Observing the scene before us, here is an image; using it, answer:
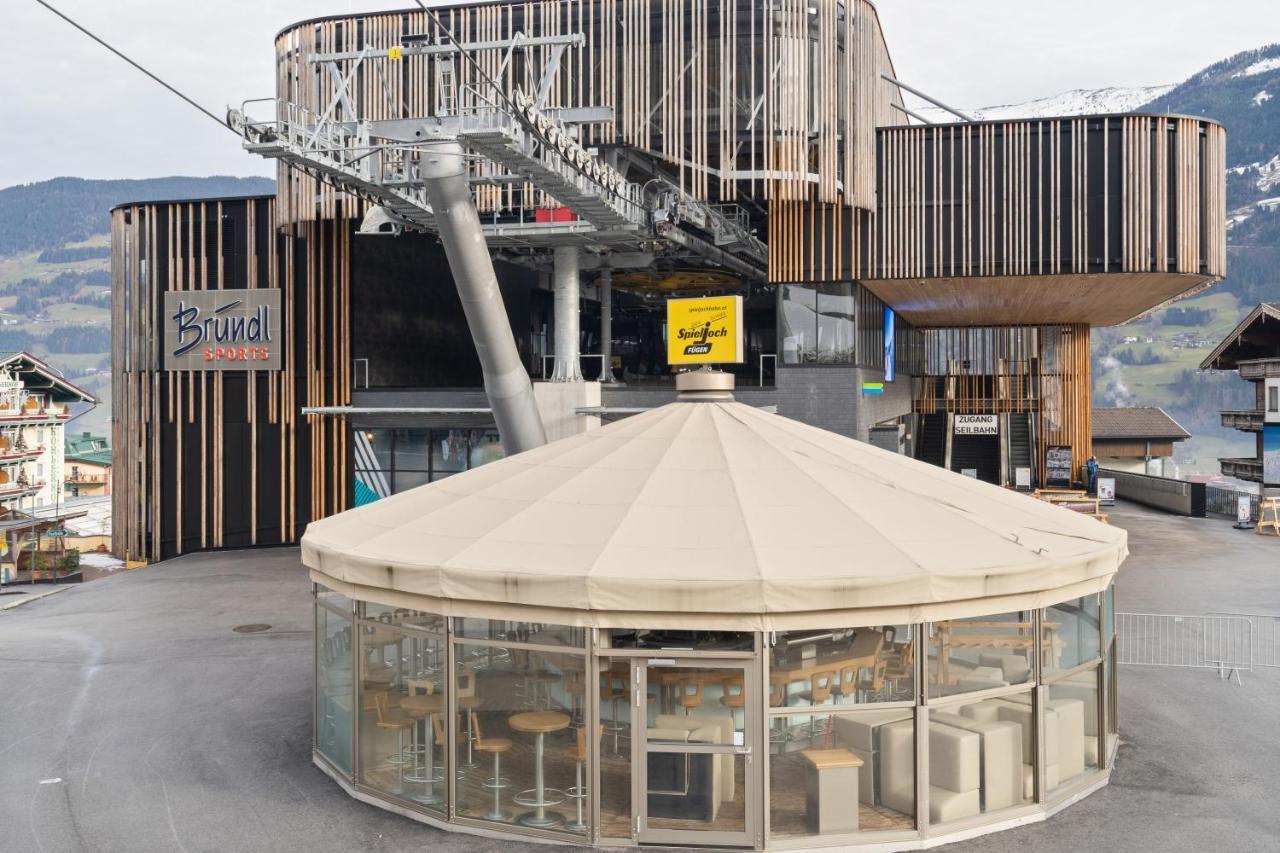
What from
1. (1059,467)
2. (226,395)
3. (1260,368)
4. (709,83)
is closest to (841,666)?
(709,83)

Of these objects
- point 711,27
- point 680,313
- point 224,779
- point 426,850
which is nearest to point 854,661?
point 426,850

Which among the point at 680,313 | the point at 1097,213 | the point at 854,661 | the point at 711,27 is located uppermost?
the point at 711,27

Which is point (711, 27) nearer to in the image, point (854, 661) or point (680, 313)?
point (680, 313)

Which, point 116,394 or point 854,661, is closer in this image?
point 854,661

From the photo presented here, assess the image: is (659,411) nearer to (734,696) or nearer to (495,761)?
(734,696)

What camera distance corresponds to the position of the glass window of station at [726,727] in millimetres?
9773

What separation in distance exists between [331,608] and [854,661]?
17.7 feet

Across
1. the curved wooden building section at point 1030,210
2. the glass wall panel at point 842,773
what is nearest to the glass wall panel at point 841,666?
the glass wall panel at point 842,773

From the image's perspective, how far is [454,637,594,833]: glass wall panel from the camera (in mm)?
→ 10148

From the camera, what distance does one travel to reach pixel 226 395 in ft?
108

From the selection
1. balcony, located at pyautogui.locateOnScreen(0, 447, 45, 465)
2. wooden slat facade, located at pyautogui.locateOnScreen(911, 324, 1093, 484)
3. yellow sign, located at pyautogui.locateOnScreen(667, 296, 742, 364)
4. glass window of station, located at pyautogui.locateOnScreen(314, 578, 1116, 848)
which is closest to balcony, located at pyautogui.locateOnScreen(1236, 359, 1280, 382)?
wooden slat facade, located at pyautogui.locateOnScreen(911, 324, 1093, 484)

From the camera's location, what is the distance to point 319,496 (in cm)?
3316

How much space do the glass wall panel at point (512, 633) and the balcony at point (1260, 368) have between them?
131 ft

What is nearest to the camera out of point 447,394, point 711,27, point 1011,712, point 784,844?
point 784,844
